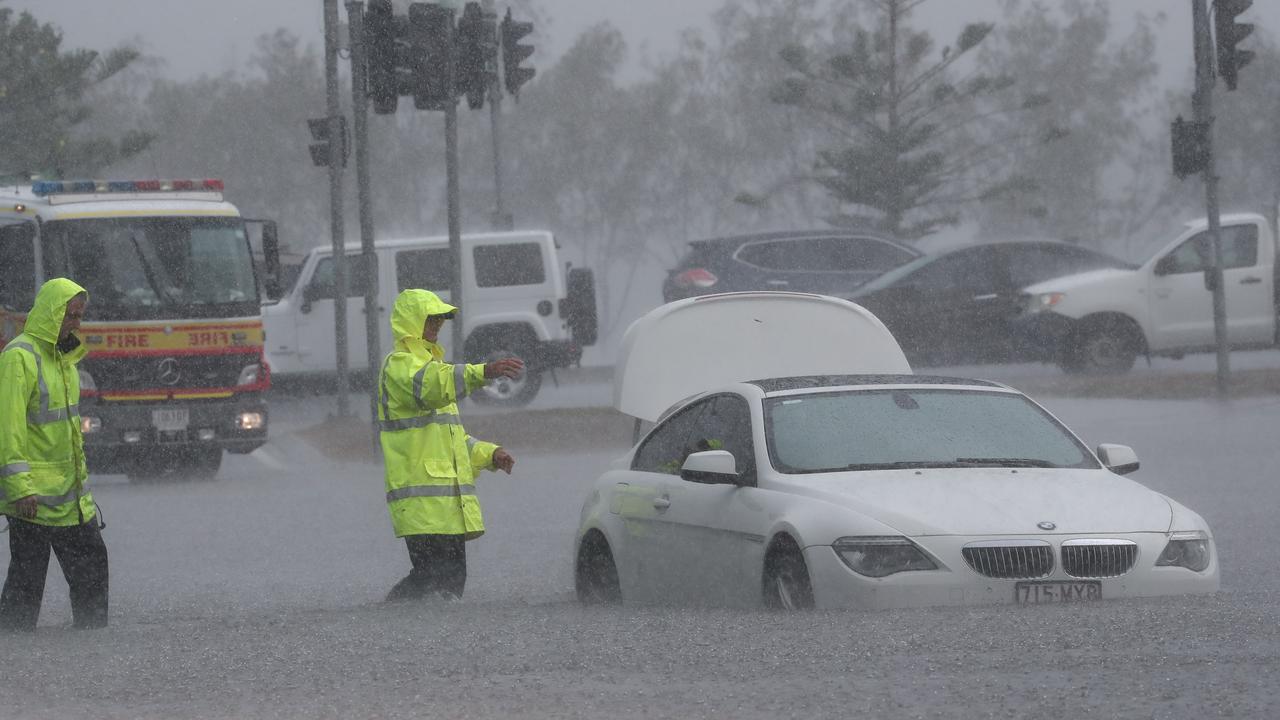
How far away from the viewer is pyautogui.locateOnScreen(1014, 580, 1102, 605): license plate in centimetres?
777

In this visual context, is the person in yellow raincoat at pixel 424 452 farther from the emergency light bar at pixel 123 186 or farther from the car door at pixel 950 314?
the car door at pixel 950 314

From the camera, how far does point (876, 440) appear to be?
8.86 metres

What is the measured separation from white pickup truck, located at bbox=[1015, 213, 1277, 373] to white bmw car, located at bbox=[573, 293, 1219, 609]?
1477 centimetres

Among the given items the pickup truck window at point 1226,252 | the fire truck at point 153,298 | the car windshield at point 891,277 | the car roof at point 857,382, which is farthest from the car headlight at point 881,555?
the car windshield at point 891,277

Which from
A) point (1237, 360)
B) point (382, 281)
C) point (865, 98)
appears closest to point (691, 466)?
point (382, 281)

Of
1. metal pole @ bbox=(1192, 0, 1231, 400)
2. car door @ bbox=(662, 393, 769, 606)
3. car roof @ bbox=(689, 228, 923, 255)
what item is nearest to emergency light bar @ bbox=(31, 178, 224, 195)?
car roof @ bbox=(689, 228, 923, 255)

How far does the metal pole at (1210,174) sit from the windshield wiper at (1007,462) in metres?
13.2

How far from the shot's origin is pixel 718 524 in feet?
28.2

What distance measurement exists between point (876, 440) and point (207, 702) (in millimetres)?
3392

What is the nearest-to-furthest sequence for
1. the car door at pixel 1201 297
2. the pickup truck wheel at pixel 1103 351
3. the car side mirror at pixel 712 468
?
the car side mirror at pixel 712 468, the car door at pixel 1201 297, the pickup truck wheel at pixel 1103 351

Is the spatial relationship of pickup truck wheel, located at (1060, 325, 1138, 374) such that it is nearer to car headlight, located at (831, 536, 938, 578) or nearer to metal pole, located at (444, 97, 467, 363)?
metal pole, located at (444, 97, 467, 363)

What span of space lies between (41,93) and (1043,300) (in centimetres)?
2817

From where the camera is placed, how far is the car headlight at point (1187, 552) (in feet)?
26.5

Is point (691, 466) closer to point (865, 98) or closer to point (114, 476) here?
point (114, 476)
